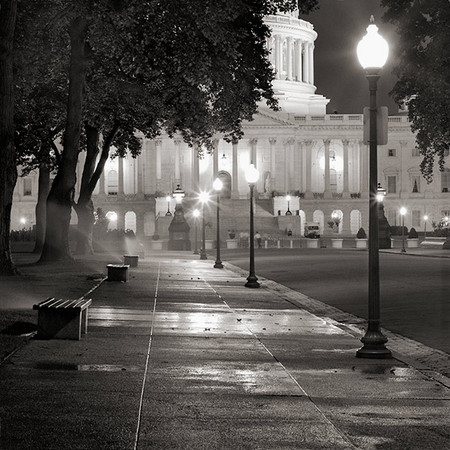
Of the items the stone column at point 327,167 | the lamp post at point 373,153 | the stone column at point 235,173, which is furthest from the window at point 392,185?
the lamp post at point 373,153

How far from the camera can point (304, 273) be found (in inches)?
1575

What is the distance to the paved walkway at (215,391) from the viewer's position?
8.58 meters

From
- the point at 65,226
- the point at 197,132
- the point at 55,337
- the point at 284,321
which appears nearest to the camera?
the point at 55,337

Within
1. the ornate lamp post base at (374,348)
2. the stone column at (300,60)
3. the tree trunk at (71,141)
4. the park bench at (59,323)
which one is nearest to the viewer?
the ornate lamp post base at (374,348)

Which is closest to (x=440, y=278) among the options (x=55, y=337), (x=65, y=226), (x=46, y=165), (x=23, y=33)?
(x=65, y=226)

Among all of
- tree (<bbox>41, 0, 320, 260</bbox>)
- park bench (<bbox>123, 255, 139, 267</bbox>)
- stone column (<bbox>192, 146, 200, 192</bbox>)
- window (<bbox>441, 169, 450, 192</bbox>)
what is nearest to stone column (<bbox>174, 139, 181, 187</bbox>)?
stone column (<bbox>192, 146, 200, 192</bbox>)

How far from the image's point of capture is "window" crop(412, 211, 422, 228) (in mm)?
145375

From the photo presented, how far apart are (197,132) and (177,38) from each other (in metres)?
13.0

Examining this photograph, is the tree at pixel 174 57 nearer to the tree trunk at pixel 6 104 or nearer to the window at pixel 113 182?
the tree trunk at pixel 6 104

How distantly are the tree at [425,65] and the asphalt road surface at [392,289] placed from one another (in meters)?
6.26

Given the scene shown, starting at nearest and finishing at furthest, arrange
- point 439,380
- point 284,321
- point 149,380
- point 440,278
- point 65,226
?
point 149,380 → point 439,380 → point 284,321 → point 440,278 → point 65,226

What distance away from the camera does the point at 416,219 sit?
5738 inches

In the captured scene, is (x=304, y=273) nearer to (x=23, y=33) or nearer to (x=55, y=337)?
(x=23, y=33)

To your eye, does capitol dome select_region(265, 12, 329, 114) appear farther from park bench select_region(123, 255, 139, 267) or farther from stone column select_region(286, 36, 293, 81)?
park bench select_region(123, 255, 139, 267)
